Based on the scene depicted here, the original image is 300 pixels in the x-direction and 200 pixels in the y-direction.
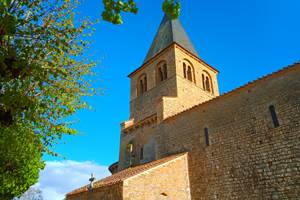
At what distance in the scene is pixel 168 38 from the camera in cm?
2150

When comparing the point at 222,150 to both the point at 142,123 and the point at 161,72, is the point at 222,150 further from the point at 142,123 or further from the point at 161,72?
the point at 161,72

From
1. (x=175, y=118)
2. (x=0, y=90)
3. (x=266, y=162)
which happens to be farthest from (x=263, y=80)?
(x=0, y=90)

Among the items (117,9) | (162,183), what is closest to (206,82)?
(162,183)

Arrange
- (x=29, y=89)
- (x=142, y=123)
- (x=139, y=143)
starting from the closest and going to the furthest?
(x=29, y=89) → (x=139, y=143) → (x=142, y=123)

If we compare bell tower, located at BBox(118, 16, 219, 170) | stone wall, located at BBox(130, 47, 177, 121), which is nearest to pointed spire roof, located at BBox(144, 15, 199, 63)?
bell tower, located at BBox(118, 16, 219, 170)

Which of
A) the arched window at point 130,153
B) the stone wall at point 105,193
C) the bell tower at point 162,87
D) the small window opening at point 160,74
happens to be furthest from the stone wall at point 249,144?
the small window opening at point 160,74

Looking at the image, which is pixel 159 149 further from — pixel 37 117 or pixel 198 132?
pixel 37 117

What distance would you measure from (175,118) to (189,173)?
3475 mm

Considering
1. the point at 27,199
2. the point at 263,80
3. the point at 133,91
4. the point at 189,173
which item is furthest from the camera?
the point at 27,199

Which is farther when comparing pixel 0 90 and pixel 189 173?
pixel 189 173

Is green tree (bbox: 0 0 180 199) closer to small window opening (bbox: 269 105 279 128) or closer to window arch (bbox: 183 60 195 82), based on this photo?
small window opening (bbox: 269 105 279 128)

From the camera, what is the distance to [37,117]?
8.89m

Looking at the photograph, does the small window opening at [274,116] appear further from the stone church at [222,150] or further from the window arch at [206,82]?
the window arch at [206,82]

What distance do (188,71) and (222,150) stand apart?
33.1ft
